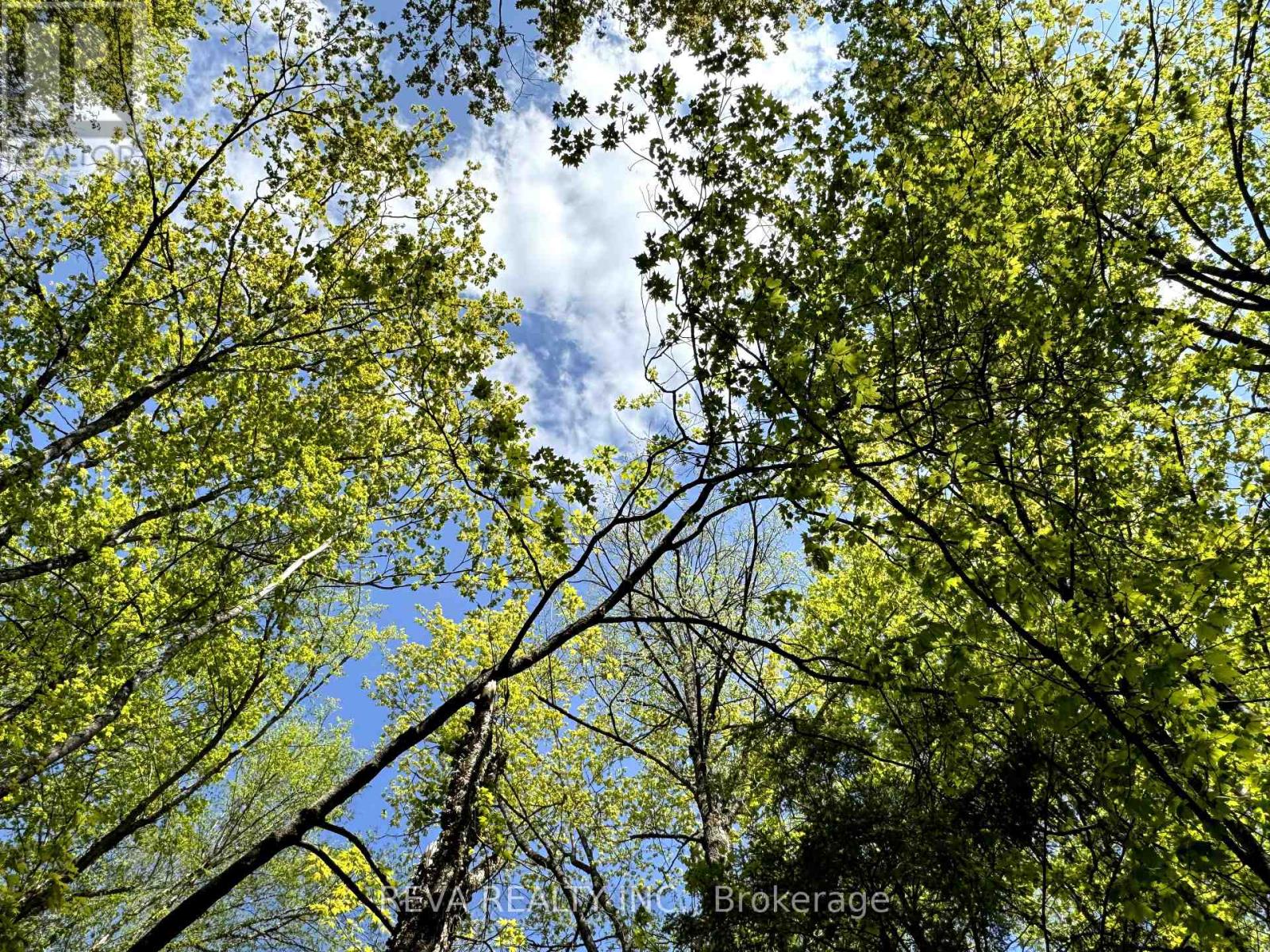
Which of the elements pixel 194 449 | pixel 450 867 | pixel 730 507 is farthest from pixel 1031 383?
pixel 194 449

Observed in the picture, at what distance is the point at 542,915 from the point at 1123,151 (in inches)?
518

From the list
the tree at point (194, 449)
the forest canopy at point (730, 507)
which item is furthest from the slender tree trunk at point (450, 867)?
the tree at point (194, 449)

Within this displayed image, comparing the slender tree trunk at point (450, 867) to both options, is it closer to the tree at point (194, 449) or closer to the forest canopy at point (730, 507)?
the forest canopy at point (730, 507)

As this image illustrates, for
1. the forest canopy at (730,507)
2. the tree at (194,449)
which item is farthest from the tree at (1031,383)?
the tree at (194,449)

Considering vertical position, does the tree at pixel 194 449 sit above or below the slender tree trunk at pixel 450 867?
above

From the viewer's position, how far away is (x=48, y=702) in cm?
669

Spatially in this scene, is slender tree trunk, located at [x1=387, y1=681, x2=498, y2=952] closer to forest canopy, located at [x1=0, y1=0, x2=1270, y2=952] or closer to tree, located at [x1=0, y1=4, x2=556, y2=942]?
forest canopy, located at [x1=0, y1=0, x2=1270, y2=952]

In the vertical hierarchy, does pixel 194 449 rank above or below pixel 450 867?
above

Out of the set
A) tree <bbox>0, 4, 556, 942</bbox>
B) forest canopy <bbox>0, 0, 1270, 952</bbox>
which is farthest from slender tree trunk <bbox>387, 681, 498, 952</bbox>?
tree <bbox>0, 4, 556, 942</bbox>

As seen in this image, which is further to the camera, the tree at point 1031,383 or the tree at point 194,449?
the tree at point 194,449

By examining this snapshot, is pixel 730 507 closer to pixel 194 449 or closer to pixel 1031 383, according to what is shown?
pixel 1031 383

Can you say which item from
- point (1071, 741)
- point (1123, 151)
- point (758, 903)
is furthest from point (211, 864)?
point (1123, 151)

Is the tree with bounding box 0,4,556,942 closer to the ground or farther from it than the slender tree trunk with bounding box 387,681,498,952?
farther from it

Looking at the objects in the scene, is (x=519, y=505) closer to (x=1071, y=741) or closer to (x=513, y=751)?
(x=1071, y=741)
